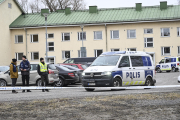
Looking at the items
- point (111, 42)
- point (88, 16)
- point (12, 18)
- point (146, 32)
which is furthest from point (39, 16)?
point (146, 32)

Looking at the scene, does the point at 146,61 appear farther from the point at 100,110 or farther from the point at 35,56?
the point at 35,56

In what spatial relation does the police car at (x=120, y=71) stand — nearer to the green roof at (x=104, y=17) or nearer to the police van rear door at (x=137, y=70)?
the police van rear door at (x=137, y=70)

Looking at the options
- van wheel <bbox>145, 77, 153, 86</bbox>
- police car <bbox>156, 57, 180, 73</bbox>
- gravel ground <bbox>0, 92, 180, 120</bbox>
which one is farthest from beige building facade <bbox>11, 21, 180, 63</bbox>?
gravel ground <bbox>0, 92, 180, 120</bbox>

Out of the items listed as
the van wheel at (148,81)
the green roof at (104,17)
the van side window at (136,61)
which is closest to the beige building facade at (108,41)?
the green roof at (104,17)

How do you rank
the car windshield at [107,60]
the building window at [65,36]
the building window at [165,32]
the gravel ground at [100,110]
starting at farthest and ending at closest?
the building window at [65,36], the building window at [165,32], the car windshield at [107,60], the gravel ground at [100,110]

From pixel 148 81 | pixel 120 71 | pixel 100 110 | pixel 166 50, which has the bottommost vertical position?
pixel 100 110

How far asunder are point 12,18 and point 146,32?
18.9 meters

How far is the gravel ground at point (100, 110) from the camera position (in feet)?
25.7

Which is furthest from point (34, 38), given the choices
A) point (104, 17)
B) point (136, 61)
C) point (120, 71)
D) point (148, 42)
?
point (120, 71)

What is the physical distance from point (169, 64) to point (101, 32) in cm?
1091

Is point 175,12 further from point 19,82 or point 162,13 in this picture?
point 19,82

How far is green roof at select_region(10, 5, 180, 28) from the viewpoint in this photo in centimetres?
4656

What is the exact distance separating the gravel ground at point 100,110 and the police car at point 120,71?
4.75 meters

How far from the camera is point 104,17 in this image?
48.1m
